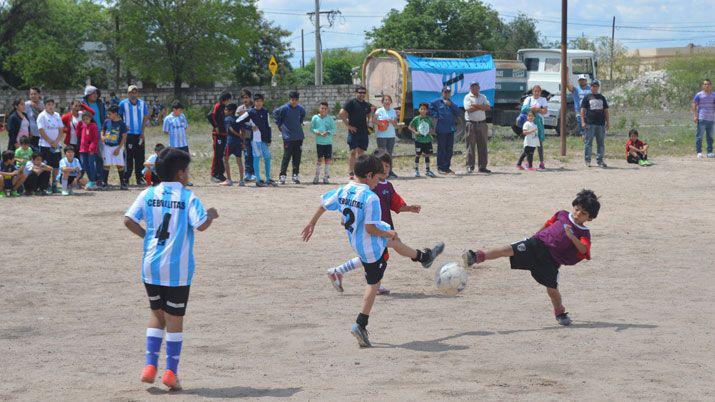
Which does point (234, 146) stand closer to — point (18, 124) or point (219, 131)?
point (219, 131)

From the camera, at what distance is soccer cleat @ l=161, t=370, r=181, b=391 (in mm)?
5930

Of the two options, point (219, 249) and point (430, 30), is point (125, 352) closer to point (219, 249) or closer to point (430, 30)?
point (219, 249)

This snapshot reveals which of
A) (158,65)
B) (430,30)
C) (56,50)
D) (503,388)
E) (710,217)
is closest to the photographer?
(503,388)

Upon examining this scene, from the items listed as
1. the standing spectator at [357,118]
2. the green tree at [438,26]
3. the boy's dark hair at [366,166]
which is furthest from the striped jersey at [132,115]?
the green tree at [438,26]

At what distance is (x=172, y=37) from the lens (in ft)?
172

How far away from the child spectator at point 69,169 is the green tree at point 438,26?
47643 millimetres

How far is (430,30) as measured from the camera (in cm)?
6419

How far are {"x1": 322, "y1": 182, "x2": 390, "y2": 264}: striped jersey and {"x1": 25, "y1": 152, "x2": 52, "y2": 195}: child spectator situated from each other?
35.7 ft

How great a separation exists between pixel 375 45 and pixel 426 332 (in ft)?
197

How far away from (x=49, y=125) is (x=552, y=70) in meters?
20.7

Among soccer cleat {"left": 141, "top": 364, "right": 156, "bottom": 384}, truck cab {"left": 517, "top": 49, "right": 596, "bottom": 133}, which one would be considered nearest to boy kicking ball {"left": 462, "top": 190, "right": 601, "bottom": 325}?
soccer cleat {"left": 141, "top": 364, "right": 156, "bottom": 384}

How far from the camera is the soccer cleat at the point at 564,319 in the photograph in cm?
778

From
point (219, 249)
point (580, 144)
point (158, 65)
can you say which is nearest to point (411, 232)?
point (219, 249)

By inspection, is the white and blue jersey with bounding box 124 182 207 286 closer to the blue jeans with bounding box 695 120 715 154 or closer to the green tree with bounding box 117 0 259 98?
the blue jeans with bounding box 695 120 715 154
